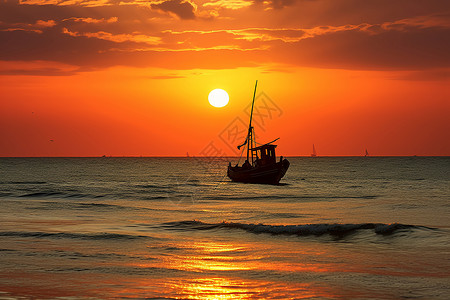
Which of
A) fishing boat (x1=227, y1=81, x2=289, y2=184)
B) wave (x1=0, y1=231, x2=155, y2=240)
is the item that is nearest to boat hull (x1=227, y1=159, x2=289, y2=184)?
fishing boat (x1=227, y1=81, x2=289, y2=184)

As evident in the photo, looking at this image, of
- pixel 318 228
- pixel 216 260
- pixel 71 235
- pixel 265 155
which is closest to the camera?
pixel 216 260

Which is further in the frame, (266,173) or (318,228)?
(266,173)

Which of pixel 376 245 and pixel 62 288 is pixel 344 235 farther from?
pixel 62 288

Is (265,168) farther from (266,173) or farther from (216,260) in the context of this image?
(216,260)

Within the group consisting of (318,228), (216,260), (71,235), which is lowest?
(318,228)

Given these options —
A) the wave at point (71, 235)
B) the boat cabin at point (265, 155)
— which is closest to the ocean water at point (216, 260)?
the wave at point (71, 235)

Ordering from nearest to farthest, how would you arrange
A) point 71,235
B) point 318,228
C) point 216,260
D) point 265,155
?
point 216,260 < point 71,235 < point 318,228 < point 265,155

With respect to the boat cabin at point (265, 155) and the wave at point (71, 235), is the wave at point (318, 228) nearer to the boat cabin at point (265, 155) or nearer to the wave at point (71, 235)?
the wave at point (71, 235)

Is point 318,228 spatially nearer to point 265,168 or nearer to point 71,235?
point 71,235

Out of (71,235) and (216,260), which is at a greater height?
(71,235)

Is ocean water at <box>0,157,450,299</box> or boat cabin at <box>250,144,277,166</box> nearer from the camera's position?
ocean water at <box>0,157,450,299</box>

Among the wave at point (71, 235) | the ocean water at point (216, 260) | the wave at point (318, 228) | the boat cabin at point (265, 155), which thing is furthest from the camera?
the boat cabin at point (265, 155)

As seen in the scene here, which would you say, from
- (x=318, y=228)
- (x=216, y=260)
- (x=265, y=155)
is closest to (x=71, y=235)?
(x=216, y=260)

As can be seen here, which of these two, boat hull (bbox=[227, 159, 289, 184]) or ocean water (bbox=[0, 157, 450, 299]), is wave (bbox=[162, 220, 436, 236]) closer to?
ocean water (bbox=[0, 157, 450, 299])
